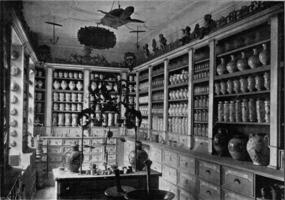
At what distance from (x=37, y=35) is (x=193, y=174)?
5.32 m

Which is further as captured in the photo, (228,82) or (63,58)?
(63,58)

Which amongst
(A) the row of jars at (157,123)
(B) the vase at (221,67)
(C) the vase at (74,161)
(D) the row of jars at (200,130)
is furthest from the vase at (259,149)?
(A) the row of jars at (157,123)

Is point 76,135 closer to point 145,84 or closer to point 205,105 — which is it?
point 145,84

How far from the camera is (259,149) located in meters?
3.52

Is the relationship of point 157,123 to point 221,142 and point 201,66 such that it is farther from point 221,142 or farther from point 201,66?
point 221,142

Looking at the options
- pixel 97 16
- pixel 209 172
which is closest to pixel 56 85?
pixel 97 16

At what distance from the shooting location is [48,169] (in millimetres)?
7254

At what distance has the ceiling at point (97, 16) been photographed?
5.52 metres

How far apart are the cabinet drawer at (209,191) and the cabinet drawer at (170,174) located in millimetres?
931

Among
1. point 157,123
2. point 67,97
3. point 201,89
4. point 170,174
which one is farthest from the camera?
point 67,97

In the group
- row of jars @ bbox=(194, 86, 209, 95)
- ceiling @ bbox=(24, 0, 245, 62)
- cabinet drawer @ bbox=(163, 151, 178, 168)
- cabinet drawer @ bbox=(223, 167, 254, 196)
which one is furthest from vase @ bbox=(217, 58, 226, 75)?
cabinet drawer @ bbox=(163, 151, 178, 168)

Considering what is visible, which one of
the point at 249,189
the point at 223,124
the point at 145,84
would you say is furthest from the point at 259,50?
the point at 145,84

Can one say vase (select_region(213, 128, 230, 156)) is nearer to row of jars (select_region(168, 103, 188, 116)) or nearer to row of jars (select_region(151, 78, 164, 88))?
row of jars (select_region(168, 103, 188, 116))

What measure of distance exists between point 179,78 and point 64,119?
370 cm
